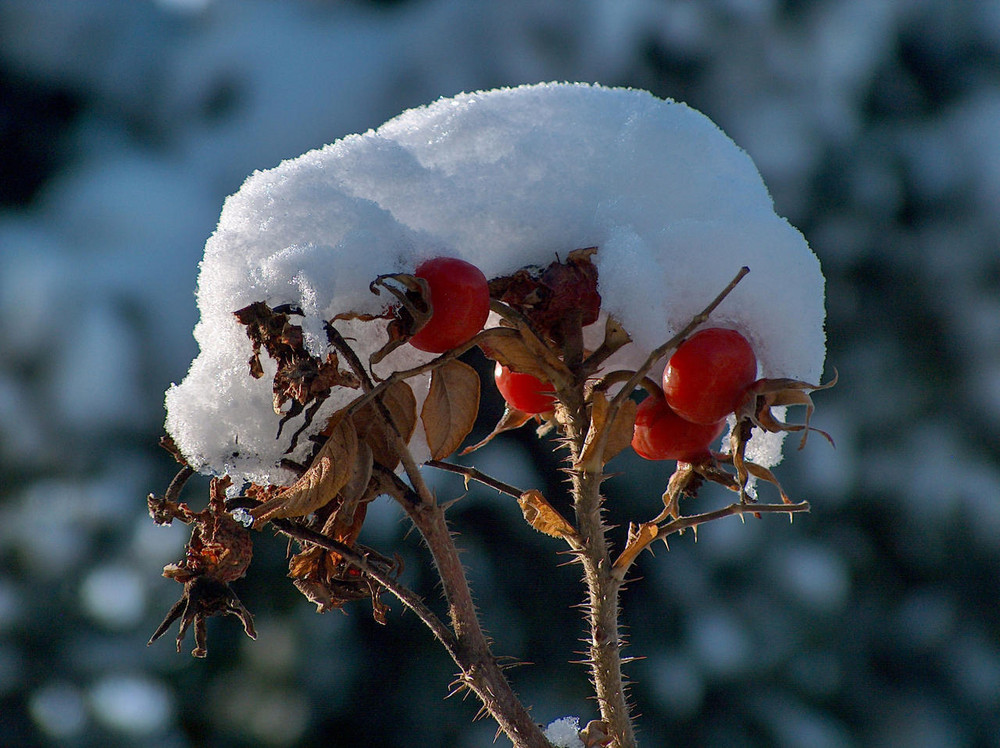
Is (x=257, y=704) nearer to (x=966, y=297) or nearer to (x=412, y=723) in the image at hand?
(x=412, y=723)

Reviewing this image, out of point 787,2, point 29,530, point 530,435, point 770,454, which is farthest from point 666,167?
point 29,530

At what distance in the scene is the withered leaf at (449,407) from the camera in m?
0.44

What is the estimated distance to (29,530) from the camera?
209cm

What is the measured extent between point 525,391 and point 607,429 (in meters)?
0.12

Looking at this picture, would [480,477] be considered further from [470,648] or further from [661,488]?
[661,488]

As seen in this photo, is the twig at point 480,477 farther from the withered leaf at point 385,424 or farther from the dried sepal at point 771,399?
the dried sepal at point 771,399

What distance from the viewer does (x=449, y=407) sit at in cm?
45

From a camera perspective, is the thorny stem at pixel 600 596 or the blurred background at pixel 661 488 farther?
the blurred background at pixel 661 488

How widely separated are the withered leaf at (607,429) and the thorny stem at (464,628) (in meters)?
0.10

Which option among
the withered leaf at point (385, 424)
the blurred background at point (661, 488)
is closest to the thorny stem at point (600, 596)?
the withered leaf at point (385, 424)

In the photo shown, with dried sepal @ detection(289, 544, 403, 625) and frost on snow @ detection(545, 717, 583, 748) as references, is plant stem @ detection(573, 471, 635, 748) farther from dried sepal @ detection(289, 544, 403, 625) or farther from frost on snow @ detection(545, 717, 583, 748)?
A: dried sepal @ detection(289, 544, 403, 625)

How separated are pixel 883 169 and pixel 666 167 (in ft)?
5.95

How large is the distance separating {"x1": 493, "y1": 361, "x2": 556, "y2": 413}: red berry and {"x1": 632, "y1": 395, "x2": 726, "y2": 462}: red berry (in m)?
0.07

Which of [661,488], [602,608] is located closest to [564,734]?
[602,608]
